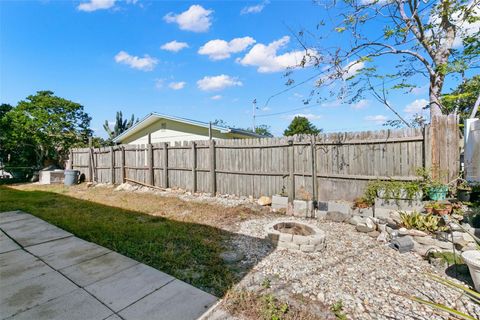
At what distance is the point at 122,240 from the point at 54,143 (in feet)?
44.5

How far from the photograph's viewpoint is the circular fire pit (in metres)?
3.46

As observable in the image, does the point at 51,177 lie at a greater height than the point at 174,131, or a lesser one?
lesser

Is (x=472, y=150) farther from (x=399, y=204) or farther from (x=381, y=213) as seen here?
(x=381, y=213)

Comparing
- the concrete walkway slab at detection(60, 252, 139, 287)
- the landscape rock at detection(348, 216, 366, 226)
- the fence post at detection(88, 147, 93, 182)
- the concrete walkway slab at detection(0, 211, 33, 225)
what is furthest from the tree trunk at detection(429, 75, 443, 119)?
the fence post at detection(88, 147, 93, 182)

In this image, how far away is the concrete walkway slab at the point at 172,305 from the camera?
2.00m

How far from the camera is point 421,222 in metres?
3.82

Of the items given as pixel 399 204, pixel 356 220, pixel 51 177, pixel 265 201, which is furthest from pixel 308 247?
pixel 51 177

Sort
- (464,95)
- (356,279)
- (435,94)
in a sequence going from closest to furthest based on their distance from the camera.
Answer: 1. (356,279)
2. (435,94)
3. (464,95)

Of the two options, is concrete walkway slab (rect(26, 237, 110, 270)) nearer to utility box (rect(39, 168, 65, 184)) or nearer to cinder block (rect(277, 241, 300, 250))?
cinder block (rect(277, 241, 300, 250))

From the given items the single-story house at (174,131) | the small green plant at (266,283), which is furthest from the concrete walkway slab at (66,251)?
the single-story house at (174,131)

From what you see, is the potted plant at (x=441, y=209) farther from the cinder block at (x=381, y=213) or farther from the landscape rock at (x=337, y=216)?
the landscape rock at (x=337, y=216)

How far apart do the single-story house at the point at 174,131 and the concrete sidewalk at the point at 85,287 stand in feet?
23.3

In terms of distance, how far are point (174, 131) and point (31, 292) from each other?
10.1m

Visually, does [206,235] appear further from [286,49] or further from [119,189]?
[119,189]
